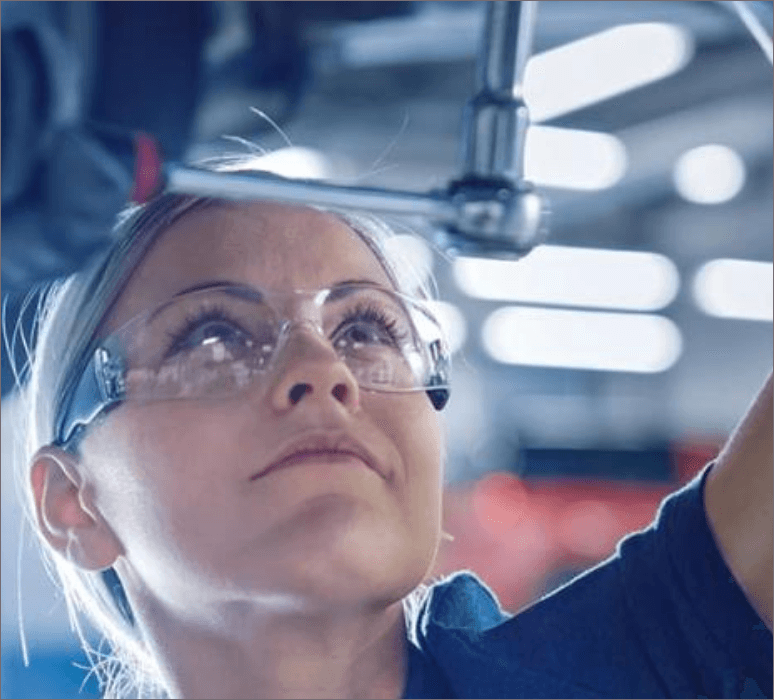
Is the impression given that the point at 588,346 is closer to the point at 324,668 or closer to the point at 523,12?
the point at 324,668

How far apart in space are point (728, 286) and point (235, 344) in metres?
2.95

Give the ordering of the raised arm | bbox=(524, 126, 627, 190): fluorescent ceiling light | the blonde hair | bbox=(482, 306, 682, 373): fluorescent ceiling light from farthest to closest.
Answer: bbox=(482, 306, 682, 373): fluorescent ceiling light
bbox=(524, 126, 627, 190): fluorescent ceiling light
the blonde hair
the raised arm

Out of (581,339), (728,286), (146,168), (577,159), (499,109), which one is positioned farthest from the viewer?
(728,286)

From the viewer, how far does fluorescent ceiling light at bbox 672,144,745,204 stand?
304 cm

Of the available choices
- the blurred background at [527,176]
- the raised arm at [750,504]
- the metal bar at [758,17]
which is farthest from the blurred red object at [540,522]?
the metal bar at [758,17]

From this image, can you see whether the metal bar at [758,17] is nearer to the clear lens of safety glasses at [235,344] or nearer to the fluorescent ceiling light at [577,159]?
the clear lens of safety glasses at [235,344]

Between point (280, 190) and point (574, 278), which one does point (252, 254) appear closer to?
point (280, 190)

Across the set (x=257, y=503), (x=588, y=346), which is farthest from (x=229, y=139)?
(x=588, y=346)

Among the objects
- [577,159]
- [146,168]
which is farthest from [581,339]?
[146,168]

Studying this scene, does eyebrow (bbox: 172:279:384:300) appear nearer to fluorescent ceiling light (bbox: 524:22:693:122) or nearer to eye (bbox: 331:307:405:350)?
eye (bbox: 331:307:405:350)

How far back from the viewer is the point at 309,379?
84 centimetres

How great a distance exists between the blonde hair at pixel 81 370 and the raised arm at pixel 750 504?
188 mm

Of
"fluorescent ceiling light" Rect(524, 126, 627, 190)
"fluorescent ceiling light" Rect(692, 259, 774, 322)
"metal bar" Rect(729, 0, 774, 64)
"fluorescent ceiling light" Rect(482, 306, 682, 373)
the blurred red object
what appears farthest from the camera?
"fluorescent ceiling light" Rect(692, 259, 774, 322)

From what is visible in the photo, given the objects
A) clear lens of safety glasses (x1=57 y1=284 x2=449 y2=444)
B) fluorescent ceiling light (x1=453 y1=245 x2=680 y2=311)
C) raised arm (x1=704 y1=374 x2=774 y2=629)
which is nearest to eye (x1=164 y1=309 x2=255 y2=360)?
clear lens of safety glasses (x1=57 y1=284 x2=449 y2=444)
